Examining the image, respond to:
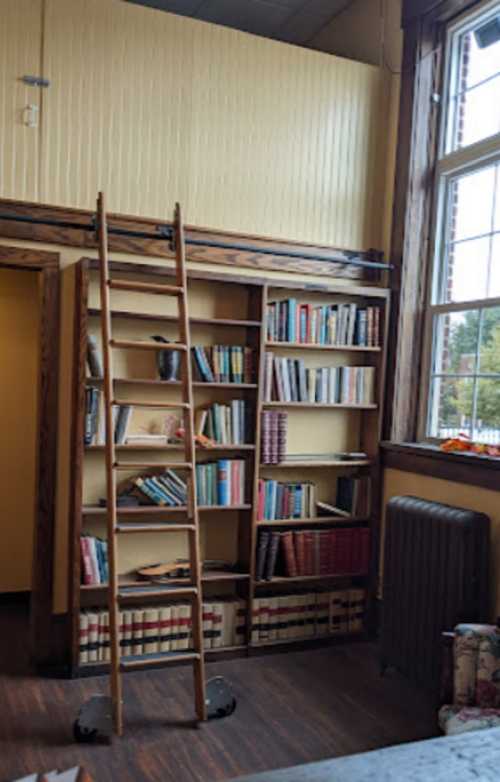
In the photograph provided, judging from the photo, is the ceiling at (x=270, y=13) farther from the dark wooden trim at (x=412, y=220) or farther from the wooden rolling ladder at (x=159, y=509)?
the wooden rolling ladder at (x=159, y=509)

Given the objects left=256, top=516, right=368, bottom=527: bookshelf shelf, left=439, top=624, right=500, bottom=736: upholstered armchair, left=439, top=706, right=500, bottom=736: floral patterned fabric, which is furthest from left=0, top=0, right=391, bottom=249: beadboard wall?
left=439, top=706, right=500, bottom=736: floral patterned fabric

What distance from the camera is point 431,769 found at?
1.34 m

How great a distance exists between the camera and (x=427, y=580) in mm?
3451

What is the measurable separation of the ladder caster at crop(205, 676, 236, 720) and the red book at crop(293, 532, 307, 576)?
2.97 feet

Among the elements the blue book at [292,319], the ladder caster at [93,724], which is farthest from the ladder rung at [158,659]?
the blue book at [292,319]

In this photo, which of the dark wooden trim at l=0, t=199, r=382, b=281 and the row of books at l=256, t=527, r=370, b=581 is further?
the row of books at l=256, t=527, r=370, b=581

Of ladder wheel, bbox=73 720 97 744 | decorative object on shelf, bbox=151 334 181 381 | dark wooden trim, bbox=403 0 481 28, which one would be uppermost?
dark wooden trim, bbox=403 0 481 28

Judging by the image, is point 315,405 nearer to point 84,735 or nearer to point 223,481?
point 223,481

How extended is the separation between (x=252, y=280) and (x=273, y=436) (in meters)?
0.94

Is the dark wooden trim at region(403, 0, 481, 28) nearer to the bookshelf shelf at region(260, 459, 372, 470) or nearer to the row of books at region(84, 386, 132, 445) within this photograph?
the bookshelf shelf at region(260, 459, 372, 470)

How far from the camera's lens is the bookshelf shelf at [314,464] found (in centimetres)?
410

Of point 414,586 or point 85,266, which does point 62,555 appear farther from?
point 414,586

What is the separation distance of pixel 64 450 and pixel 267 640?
1.67 metres

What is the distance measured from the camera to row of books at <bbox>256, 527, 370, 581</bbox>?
13.3 feet
